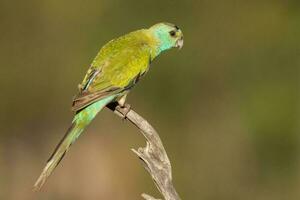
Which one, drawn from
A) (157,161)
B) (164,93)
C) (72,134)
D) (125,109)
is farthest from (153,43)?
(164,93)

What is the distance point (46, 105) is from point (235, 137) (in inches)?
113

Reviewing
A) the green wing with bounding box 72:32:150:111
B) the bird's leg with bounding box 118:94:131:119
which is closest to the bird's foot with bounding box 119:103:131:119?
the bird's leg with bounding box 118:94:131:119

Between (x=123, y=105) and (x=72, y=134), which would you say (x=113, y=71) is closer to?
(x=123, y=105)

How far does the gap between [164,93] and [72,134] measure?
21.3 ft

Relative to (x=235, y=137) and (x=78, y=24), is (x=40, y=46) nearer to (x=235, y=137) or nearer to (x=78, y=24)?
(x=78, y=24)

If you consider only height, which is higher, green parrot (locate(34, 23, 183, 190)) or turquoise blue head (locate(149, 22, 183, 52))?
turquoise blue head (locate(149, 22, 183, 52))

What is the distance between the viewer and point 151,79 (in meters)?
13.1

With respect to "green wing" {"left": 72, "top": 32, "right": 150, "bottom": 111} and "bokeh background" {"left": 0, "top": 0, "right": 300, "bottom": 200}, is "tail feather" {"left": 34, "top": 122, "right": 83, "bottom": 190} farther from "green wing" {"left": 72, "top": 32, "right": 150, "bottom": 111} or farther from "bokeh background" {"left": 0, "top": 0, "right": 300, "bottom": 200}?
"bokeh background" {"left": 0, "top": 0, "right": 300, "bottom": 200}

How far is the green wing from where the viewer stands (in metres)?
6.68

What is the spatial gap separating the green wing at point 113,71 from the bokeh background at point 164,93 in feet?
18.3

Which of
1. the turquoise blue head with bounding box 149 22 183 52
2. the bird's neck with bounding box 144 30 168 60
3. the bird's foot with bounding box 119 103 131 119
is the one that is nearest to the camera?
the bird's foot with bounding box 119 103 131 119

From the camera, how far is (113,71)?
6.90 meters

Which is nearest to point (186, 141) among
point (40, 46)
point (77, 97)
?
point (40, 46)

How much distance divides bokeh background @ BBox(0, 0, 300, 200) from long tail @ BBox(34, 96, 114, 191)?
19.3 feet
